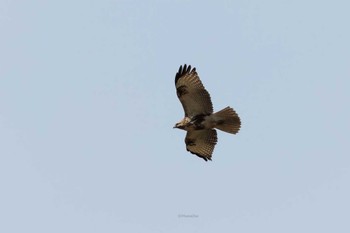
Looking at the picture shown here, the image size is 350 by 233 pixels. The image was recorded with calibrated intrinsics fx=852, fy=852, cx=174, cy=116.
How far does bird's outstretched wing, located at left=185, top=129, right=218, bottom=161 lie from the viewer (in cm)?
2542

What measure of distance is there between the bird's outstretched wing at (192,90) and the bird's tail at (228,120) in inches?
15.2

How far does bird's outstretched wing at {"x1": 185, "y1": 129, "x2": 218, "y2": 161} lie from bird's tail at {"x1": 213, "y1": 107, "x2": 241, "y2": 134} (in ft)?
3.45

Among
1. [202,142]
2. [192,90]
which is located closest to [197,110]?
[192,90]

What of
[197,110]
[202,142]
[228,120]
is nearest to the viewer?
[228,120]

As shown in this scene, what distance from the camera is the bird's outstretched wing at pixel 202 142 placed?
25422 mm

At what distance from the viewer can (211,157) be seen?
2570 centimetres

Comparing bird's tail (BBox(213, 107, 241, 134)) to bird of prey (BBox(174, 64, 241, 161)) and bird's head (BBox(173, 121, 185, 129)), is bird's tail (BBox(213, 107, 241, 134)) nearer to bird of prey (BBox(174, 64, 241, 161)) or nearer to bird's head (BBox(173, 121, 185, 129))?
bird of prey (BBox(174, 64, 241, 161))

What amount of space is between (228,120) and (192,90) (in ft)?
4.40

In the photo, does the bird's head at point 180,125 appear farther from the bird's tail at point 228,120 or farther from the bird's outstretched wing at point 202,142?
the bird's tail at point 228,120

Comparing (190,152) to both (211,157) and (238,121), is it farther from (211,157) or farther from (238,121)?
(238,121)

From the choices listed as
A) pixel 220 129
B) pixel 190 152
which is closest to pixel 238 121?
pixel 220 129

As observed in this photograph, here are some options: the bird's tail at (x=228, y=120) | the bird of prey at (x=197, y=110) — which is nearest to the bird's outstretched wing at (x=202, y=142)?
the bird of prey at (x=197, y=110)

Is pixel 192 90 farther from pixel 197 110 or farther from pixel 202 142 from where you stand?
pixel 202 142

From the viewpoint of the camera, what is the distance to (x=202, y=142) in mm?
25672
